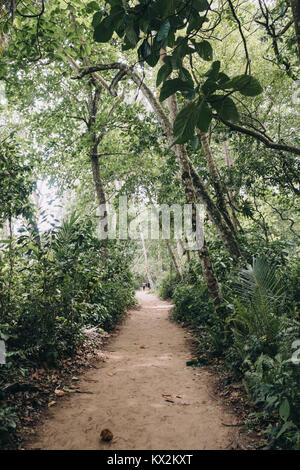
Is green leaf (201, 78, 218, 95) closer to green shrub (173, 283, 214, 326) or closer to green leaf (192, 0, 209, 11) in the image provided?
green leaf (192, 0, 209, 11)

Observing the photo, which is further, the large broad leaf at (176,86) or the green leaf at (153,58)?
the green leaf at (153,58)

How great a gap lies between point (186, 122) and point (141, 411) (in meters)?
3.11

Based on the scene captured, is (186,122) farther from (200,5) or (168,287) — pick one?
(168,287)

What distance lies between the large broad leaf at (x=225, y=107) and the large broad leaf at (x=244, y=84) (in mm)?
77

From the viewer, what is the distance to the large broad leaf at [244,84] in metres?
1.13

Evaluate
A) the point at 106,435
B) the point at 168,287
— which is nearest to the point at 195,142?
the point at 106,435

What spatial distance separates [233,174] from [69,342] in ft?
18.6

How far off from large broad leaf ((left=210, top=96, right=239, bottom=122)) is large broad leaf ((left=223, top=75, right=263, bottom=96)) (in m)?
0.08

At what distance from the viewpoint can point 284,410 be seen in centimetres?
227

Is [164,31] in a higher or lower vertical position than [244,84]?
higher

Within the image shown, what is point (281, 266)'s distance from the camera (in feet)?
17.7

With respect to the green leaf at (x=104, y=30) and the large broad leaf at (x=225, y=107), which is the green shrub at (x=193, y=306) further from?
the green leaf at (x=104, y=30)

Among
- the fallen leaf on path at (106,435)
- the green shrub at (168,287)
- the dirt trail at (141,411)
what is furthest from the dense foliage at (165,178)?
the green shrub at (168,287)
